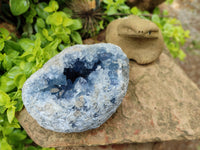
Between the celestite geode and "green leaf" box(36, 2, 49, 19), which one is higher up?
"green leaf" box(36, 2, 49, 19)

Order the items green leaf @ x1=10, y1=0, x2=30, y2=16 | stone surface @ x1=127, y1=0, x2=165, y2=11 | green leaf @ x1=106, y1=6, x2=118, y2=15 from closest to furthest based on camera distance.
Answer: green leaf @ x1=10, y1=0, x2=30, y2=16 → green leaf @ x1=106, y1=6, x2=118, y2=15 → stone surface @ x1=127, y1=0, x2=165, y2=11

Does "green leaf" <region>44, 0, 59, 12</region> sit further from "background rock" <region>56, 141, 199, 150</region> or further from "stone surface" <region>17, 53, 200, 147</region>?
"background rock" <region>56, 141, 199, 150</region>

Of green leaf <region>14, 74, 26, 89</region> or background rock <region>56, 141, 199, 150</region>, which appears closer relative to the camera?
green leaf <region>14, 74, 26, 89</region>

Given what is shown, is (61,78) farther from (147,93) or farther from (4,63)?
(147,93)

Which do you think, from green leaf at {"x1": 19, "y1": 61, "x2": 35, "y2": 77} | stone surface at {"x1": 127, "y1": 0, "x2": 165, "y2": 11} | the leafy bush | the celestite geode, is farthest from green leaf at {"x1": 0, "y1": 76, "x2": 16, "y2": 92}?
stone surface at {"x1": 127, "y1": 0, "x2": 165, "y2": 11}

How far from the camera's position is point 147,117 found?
1543 mm

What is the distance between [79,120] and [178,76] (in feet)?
4.10

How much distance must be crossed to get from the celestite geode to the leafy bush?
0.85ft

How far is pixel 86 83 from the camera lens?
1168 mm

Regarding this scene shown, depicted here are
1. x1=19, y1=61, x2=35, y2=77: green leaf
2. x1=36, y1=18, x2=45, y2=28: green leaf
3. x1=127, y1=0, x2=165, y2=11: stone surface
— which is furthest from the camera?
x1=127, y1=0, x2=165, y2=11: stone surface

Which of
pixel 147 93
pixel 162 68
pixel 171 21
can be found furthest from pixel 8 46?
pixel 171 21

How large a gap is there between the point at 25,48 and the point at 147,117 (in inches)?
47.9

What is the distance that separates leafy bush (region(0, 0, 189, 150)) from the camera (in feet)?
4.66

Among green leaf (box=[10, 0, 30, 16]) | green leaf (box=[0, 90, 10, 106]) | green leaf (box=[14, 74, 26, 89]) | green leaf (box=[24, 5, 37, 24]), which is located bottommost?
green leaf (box=[0, 90, 10, 106])
